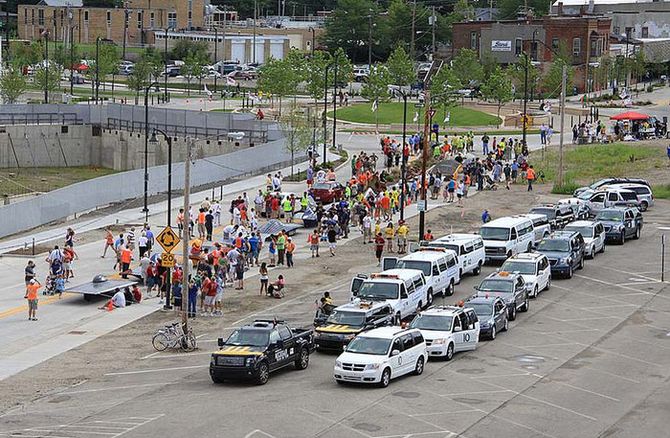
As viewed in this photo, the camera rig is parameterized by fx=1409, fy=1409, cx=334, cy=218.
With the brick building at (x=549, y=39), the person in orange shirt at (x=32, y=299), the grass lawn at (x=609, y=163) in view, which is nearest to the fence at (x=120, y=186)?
the grass lawn at (x=609, y=163)

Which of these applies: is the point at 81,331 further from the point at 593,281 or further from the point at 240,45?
the point at 240,45

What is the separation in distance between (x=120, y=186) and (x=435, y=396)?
1496 inches

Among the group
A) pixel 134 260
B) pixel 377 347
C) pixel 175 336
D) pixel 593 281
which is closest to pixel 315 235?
pixel 134 260

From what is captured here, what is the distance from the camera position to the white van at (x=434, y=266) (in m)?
44.3

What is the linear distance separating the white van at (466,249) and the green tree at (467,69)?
80451 millimetres

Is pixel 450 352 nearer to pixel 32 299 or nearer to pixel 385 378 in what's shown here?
pixel 385 378

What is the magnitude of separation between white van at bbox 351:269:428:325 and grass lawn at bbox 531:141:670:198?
29282mm

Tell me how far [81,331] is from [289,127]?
4252 centimetres

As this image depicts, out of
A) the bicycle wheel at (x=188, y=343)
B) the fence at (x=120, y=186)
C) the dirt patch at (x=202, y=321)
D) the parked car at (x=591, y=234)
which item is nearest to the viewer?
the dirt patch at (x=202, y=321)

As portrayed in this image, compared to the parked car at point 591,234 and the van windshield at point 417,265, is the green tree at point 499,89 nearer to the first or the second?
the parked car at point 591,234

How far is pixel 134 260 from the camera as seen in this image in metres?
52.8

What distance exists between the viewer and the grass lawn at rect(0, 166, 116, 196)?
88.3 metres

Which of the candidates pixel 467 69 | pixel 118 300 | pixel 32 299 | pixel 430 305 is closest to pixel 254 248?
pixel 118 300

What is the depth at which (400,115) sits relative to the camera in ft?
370
